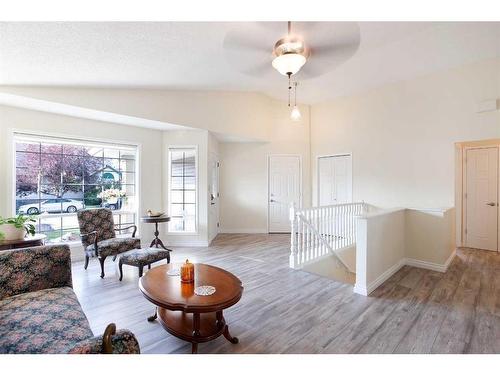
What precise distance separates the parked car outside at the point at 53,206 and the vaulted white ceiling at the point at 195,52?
71.1 inches

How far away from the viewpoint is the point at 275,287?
2.95 m

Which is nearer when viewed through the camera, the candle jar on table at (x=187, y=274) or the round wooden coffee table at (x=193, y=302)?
the round wooden coffee table at (x=193, y=302)

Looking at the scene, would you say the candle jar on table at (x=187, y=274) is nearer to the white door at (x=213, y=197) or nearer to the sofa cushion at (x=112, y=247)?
the sofa cushion at (x=112, y=247)

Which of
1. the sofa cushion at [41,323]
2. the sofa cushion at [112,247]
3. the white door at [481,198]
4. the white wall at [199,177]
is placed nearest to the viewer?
the sofa cushion at [41,323]

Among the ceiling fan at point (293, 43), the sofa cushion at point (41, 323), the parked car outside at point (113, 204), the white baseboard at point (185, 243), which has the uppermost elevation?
the ceiling fan at point (293, 43)

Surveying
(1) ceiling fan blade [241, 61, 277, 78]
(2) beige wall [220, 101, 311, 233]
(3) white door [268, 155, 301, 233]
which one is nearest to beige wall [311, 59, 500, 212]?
(2) beige wall [220, 101, 311, 233]

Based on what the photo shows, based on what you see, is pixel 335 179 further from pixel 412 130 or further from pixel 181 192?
pixel 181 192

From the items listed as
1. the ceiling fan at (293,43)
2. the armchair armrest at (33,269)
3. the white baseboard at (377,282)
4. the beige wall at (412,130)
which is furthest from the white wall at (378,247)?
the armchair armrest at (33,269)

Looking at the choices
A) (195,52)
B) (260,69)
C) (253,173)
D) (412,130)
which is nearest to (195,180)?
(253,173)

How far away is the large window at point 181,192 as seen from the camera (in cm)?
505

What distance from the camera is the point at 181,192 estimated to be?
508cm
